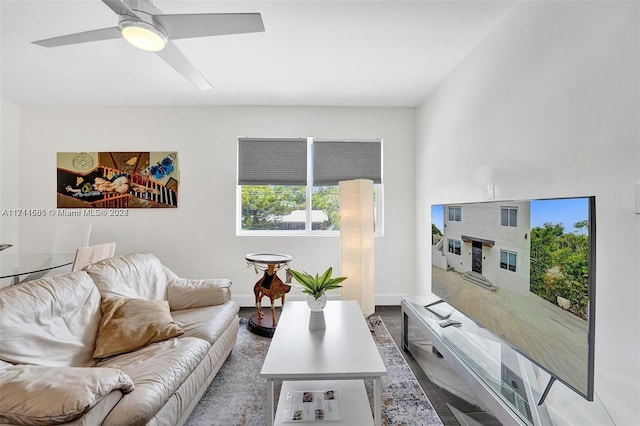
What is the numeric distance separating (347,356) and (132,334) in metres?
1.32

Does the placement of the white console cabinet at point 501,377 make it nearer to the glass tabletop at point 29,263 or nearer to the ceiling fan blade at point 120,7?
the ceiling fan blade at point 120,7

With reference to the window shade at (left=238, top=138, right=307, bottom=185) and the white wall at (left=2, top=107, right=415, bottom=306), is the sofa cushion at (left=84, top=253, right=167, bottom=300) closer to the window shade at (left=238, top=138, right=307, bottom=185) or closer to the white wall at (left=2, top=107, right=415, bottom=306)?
the white wall at (left=2, top=107, right=415, bottom=306)

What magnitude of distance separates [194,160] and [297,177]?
135cm

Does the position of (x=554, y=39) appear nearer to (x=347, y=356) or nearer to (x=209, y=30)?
(x=209, y=30)

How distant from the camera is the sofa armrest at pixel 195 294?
99.6 inches

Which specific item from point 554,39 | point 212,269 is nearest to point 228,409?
point 212,269

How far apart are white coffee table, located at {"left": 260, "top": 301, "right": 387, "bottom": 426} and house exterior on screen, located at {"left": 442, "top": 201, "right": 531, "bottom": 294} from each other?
820mm

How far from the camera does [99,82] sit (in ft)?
10.3

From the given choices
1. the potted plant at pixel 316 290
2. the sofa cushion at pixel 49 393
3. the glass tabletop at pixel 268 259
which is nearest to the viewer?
the sofa cushion at pixel 49 393

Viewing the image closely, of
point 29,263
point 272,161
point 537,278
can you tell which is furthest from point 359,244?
point 29,263

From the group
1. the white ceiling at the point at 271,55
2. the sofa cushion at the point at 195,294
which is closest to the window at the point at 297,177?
the white ceiling at the point at 271,55

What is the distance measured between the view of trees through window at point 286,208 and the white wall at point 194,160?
0.62ft

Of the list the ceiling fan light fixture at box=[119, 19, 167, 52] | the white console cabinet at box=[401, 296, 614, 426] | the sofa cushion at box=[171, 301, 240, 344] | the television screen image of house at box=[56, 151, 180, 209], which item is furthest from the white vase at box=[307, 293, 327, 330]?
the television screen image of house at box=[56, 151, 180, 209]

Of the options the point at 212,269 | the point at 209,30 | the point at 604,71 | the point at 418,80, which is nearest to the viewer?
the point at 604,71
